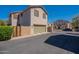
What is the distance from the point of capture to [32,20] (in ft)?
113

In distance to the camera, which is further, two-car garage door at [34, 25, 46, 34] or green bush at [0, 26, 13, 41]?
two-car garage door at [34, 25, 46, 34]

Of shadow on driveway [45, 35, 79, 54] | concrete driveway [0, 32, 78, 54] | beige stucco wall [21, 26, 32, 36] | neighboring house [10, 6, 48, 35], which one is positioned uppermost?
neighboring house [10, 6, 48, 35]

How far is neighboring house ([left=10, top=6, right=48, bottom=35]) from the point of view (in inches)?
1271

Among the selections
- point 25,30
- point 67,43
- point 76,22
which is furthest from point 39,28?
point 67,43

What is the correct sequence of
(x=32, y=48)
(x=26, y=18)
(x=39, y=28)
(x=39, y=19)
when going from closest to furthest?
(x=32, y=48) → (x=26, y=18) → (x=39, y=28) → (x=39, y=19)

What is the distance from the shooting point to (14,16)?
1708 inches

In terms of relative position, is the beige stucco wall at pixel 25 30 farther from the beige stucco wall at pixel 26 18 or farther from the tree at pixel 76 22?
the tree at pixel 76 22

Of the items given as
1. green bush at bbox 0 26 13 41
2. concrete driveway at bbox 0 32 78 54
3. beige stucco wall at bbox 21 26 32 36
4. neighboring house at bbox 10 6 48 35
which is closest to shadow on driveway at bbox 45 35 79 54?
concrete driveway at bbox 0 32 78 54

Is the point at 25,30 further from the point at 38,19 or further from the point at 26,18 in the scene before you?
the point at 38,19

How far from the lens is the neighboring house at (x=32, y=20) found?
3228 centimetres

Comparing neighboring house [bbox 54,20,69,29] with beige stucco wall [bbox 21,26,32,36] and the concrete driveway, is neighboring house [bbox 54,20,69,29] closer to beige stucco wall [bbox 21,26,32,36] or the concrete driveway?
beige stucco wall [bbox 21,26,32,36]

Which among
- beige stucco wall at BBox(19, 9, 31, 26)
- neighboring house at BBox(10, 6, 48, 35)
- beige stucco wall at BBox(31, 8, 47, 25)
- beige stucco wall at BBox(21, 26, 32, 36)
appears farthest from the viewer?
beige stucco wall at BBox(19, 9, 31, 26)

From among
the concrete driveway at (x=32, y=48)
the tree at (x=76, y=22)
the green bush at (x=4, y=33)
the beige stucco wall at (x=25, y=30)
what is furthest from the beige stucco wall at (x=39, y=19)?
the concrete driveway at (x=32, y=48)
